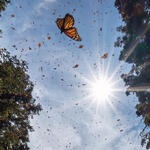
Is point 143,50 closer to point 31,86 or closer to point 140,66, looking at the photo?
point 140,66

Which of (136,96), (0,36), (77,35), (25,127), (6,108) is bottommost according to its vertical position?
(6,108)

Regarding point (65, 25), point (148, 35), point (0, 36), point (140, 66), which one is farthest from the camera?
point (140, 66)

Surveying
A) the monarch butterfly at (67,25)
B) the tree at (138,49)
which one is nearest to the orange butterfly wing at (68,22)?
the monarch butterfly at (67,25)

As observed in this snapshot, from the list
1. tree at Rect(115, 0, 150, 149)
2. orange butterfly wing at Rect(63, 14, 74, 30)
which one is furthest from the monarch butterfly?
tree at Rect(115, 0, 150, 149)

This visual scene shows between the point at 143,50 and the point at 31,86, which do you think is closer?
the point at 143,50

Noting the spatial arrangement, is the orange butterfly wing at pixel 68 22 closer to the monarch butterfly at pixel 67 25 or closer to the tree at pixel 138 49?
the monarch butterfly at pixel 67 25

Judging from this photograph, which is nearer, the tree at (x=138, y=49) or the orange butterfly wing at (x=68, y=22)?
the orange butterfly wing at (x=68, y=22)

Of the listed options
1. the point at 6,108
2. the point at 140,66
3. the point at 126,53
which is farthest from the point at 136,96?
the point at 6,108

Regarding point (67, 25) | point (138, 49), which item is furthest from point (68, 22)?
point (138, 49)
